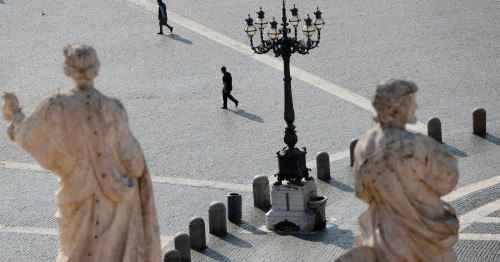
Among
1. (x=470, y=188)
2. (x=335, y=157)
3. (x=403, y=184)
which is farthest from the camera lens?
(x=335, y=157)

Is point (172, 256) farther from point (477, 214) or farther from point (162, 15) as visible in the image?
point (162, 15)

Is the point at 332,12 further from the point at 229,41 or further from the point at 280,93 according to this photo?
the point at 280,93

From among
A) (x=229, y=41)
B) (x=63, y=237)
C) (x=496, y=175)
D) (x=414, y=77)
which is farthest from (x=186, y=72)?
(x=63, y=237)

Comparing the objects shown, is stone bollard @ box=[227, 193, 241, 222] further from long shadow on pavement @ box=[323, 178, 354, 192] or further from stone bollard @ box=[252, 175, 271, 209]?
long shadow on pavement @ box=[323, 178, 354, 192]

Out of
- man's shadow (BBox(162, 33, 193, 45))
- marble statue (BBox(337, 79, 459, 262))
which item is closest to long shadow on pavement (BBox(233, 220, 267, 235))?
marble statue (BBox(337, 79, 459, 262))

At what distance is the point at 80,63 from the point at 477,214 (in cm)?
1391

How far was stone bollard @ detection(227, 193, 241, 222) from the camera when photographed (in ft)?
76.5

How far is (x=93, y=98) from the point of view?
9.45 metres

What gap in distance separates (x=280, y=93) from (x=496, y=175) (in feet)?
30.2

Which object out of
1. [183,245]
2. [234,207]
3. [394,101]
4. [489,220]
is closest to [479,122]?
[489,220]

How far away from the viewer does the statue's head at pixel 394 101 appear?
28.5ft

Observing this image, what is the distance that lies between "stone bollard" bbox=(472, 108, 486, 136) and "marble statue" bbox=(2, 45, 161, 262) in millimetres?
19377

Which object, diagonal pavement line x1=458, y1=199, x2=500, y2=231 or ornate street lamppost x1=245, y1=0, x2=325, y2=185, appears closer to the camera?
diagonal pavement line x1=458, y1=199, x2=500, y2=231

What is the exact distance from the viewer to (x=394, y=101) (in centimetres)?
866
